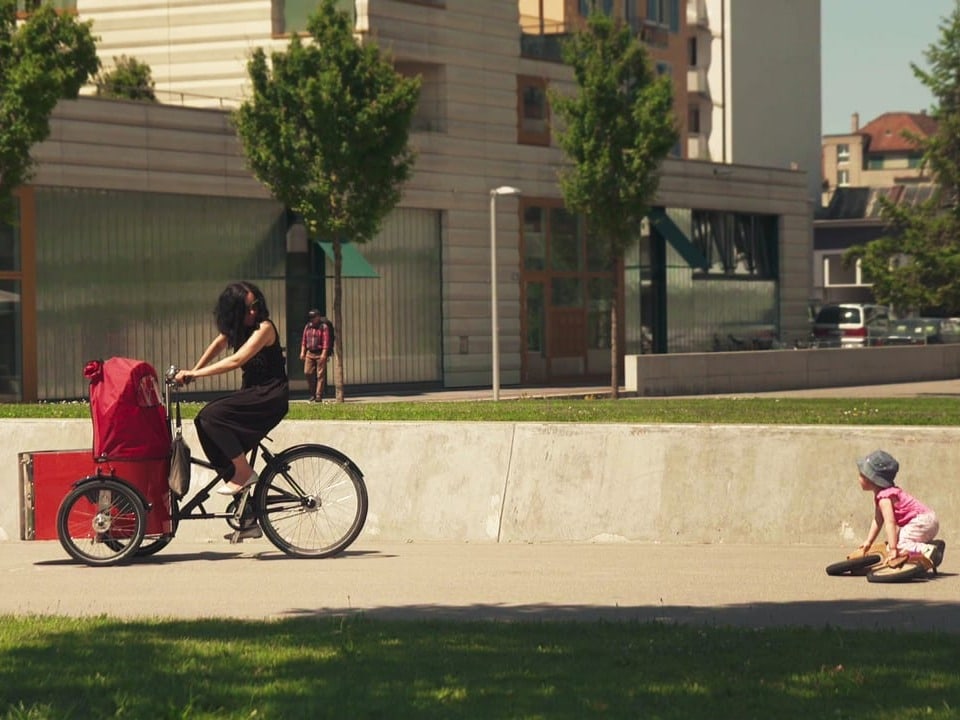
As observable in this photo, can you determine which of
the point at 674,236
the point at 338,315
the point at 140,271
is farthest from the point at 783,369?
the point at 140,271

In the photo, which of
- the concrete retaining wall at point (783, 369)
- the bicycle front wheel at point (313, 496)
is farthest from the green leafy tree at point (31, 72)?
the bicycle front wheel at point (313, 496)

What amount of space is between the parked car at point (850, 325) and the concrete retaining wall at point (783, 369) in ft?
23.9

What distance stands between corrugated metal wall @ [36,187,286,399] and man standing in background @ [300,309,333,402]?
2039 mm

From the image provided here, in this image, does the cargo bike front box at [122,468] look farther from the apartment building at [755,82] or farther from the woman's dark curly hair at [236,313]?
the apartment building at [755,82]

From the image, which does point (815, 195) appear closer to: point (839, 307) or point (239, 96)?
point (839, 307)

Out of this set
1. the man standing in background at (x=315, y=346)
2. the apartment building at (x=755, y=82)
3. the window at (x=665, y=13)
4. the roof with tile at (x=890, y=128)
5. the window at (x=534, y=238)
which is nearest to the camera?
the man standing in background at (x=315, y=346)

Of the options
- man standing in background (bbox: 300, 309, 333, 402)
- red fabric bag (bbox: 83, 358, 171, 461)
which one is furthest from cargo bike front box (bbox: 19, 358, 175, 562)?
A: man standing in background (bbox: 300, 309, 333, 402)

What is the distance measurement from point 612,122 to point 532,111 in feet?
27.0

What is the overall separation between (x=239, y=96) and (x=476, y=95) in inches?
236

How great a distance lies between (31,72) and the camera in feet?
93.8

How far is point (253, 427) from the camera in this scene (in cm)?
1110

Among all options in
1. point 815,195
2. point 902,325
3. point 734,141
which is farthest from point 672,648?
point 815,195

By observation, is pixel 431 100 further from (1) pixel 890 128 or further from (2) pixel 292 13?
(1) pixel 890 128

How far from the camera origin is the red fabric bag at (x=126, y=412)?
35.9ft
